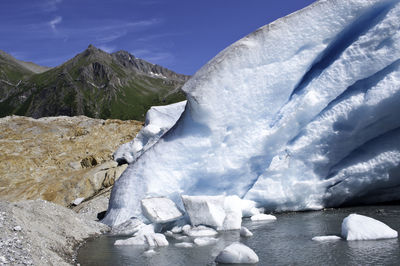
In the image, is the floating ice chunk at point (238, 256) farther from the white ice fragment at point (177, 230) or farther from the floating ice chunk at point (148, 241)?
the white ice fragment at point (177, 230)

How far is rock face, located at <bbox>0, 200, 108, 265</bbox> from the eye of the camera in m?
6.57

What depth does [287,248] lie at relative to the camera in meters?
7.74

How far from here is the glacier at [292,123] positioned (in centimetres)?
1160

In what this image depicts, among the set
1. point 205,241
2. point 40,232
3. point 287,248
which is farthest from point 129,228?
point 287,248

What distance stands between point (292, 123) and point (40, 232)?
7.92 m

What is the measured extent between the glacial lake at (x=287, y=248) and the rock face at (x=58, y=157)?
28.0 feet

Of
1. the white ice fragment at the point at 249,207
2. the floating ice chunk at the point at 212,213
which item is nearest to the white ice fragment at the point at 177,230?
the floating ice chunk at the point at 212,213

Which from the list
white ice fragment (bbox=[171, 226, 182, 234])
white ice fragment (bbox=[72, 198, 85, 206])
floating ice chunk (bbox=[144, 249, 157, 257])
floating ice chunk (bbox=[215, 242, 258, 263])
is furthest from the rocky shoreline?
floating ice chunk (bbox=[215, 242, 258, 263])

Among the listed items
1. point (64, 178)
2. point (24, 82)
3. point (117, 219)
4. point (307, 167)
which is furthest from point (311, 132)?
point (24, 82)

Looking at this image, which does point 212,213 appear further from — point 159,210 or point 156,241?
point 156,241

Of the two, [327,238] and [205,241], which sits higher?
[327,238]

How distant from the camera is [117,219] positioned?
12.6 meters

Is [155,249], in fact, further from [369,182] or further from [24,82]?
[24,82]

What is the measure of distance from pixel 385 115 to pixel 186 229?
687 cm
